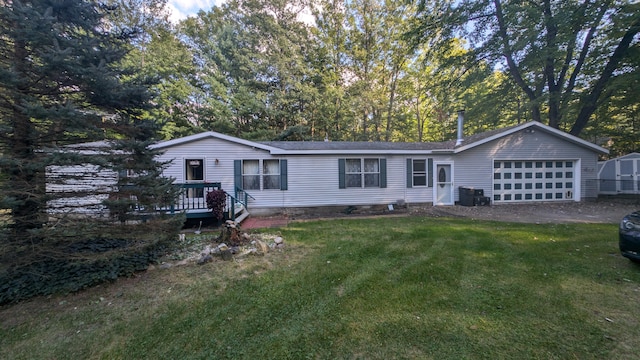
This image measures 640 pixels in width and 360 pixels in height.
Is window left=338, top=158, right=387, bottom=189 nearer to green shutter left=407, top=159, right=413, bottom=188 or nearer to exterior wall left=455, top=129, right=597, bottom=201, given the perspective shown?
green shutter left=407, top=159, right=413, bottom=188

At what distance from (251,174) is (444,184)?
8.52m

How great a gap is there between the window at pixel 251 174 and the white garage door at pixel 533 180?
35.2ft

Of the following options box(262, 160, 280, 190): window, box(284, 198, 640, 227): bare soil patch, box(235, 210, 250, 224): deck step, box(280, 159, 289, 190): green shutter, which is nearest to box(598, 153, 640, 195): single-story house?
box(284, 198, 640, 227): bare soil patch

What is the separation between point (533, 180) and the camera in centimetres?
1188

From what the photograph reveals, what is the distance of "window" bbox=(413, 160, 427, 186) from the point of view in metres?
11.1

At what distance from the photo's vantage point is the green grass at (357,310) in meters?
2.44

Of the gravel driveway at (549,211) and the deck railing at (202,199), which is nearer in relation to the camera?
the deck railing at (202,199)

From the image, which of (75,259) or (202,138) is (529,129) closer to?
(202,138)

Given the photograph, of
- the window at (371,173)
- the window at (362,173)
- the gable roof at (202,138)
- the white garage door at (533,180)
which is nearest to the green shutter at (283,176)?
the gable roof at (202,138)

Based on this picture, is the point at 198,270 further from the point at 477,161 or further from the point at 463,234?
the point at 477,161

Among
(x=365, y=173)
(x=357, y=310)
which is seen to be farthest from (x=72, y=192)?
(x=365, y=173)

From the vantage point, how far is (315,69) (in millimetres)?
20578

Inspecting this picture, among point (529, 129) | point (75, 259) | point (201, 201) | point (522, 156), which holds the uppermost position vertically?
point (529, 129)

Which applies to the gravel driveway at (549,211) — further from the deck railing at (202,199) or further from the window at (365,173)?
the deck railing at (202,199)
